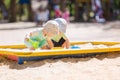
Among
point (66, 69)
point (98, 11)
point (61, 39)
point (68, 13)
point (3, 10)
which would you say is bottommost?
point (3, 10)

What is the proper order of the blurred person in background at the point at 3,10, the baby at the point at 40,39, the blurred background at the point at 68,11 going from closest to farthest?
the baby at the point at 40,39, the blurred background at the point at 68,11, the blurred person in background at the point at 3,10

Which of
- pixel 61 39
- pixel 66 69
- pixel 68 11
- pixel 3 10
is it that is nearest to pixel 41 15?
pixel 68 11

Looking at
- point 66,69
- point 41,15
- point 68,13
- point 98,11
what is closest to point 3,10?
point 41,15

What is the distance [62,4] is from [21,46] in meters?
15.1

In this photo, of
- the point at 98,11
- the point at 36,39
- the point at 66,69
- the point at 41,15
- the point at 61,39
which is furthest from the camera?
the point at 98,11

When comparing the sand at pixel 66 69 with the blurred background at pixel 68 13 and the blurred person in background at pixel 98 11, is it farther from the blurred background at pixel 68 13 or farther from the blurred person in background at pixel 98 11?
the blurred person in background at pixel 98 11

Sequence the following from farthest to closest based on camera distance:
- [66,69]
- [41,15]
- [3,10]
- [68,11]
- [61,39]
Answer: [3,10] → [68,11] → [41,15] → [61,39] → [66,69]

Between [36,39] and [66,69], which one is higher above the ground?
[36,39]

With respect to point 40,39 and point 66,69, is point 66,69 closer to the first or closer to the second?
point 66,69

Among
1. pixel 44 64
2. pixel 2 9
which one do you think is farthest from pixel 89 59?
pixel 2 9

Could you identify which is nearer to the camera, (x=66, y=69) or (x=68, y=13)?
(x=66, y=69)

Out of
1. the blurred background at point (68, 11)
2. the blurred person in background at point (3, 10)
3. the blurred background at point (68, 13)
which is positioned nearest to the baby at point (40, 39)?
the blurred background at point (68, 13)

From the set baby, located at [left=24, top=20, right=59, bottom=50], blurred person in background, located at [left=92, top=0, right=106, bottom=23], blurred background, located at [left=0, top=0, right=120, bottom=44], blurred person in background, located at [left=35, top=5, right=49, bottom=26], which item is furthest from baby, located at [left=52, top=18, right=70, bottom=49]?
blurred person in background, located at [left=92, top=0, right=106, bottom=23]

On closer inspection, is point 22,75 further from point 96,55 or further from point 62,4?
point 62,4
